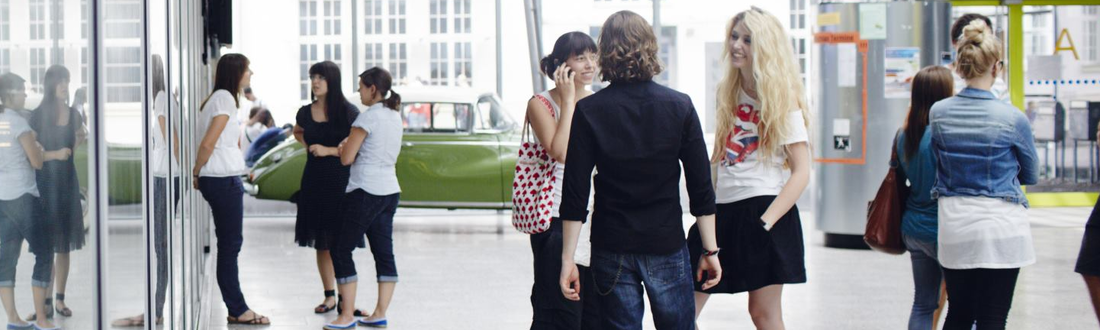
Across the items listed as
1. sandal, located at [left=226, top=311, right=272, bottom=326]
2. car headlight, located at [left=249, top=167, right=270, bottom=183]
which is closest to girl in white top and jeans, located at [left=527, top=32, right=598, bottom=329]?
sandal, located at [left=226, top=311, right=272, bottom=326]

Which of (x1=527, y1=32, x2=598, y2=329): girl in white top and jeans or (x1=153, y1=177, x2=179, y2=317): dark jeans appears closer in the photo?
(x1=153, y1=177, x2=179, y2=317): dark jeans

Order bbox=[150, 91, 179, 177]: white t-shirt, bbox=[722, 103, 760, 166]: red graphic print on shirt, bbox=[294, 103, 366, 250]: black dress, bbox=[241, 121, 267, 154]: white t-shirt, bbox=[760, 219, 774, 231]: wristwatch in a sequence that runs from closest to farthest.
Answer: bbox=[150, 91, 179, 177]: white t-shirt < bbox=[760, 219, 774, 231]: wristwatch < bbox=[722, 103, 760, 166]: red graphic print on shirt < bbox=[294, 103, 366, 250]: black dress < bbox=[241, 121, 267, 154]: white t-shirt

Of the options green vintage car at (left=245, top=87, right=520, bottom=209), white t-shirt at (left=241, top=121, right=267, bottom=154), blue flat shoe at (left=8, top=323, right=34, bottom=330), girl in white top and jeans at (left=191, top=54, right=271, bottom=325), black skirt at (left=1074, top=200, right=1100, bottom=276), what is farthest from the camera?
white t-shirt at (left=241, top=121, right=267, bottom=154)

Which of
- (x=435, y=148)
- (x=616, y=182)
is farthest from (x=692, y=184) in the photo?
(x=435, y=148)

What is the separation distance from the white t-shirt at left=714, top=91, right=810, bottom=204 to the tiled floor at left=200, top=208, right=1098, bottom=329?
2.40 metres

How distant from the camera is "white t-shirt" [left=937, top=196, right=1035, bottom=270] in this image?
398 centimetres

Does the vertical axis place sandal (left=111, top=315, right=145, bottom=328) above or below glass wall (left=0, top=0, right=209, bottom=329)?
below

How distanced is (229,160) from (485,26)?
9667 millimetres

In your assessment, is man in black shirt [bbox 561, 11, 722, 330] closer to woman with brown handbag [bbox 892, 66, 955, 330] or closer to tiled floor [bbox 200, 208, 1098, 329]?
woman with brown handbag [bbox 892, 66, 955, 330]

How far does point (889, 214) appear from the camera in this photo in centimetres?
460

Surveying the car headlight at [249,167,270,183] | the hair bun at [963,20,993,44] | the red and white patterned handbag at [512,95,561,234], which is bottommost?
the car headlight at [249,167,270,183]

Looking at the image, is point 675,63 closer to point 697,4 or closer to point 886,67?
point 697,4

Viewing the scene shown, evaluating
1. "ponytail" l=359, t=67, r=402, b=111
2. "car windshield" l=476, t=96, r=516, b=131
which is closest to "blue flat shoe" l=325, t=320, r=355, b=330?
"ponytail" l=359, t=67, r=402, b=111

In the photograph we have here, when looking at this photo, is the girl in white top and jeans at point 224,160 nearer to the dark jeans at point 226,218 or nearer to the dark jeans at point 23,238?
the dark jeans at point 226,218
